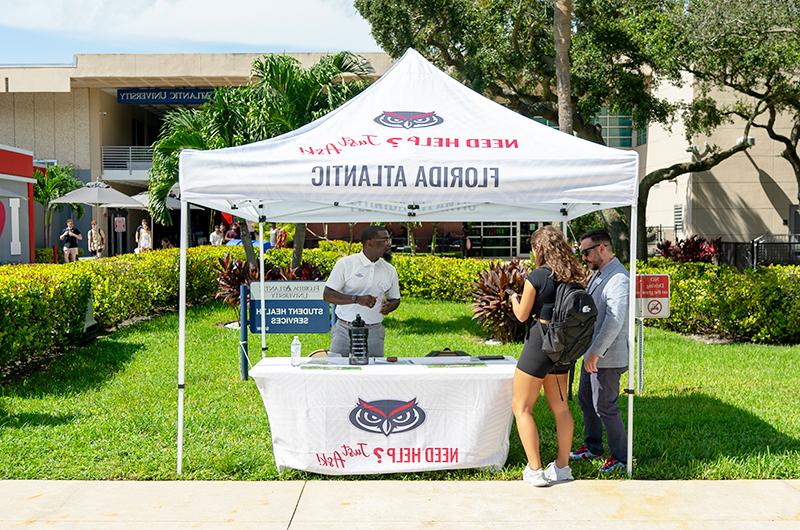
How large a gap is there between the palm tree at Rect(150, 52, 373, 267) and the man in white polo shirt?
23.9 ft

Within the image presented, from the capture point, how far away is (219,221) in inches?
1837

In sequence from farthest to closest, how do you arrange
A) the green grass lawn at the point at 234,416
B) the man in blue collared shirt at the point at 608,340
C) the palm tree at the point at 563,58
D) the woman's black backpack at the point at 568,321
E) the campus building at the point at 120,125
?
1. the campus building at the point at 120,125
2. the palm tree at the point at 563,58
3. the green grass lawn at the point at 234,416
4. the man in blue collared shirt at the point at 608,340
5. the woman's black backpack at the point at 568,321

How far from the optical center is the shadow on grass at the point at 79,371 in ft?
29.4

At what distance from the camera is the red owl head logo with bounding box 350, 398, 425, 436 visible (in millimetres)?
6070

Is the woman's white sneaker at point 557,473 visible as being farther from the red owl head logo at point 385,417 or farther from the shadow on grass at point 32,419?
the shadow on grass at point 32,419

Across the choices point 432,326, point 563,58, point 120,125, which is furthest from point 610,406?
point 120,125

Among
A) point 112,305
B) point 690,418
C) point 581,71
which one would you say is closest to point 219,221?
point 581,71

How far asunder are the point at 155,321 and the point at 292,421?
368 inches

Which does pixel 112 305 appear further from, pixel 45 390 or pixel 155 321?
pixel 45 390

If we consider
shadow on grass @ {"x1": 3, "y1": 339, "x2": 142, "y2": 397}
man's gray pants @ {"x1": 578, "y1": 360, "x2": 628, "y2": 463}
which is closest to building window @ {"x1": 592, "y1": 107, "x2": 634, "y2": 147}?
shadow on grass @ {"x1": 3, "y1": 339, "x2": 142, "y2": 397}

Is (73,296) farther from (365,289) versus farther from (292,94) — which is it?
(365,289)

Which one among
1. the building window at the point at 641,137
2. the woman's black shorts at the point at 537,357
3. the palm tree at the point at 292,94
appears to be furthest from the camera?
the building window at the point at 641,137
